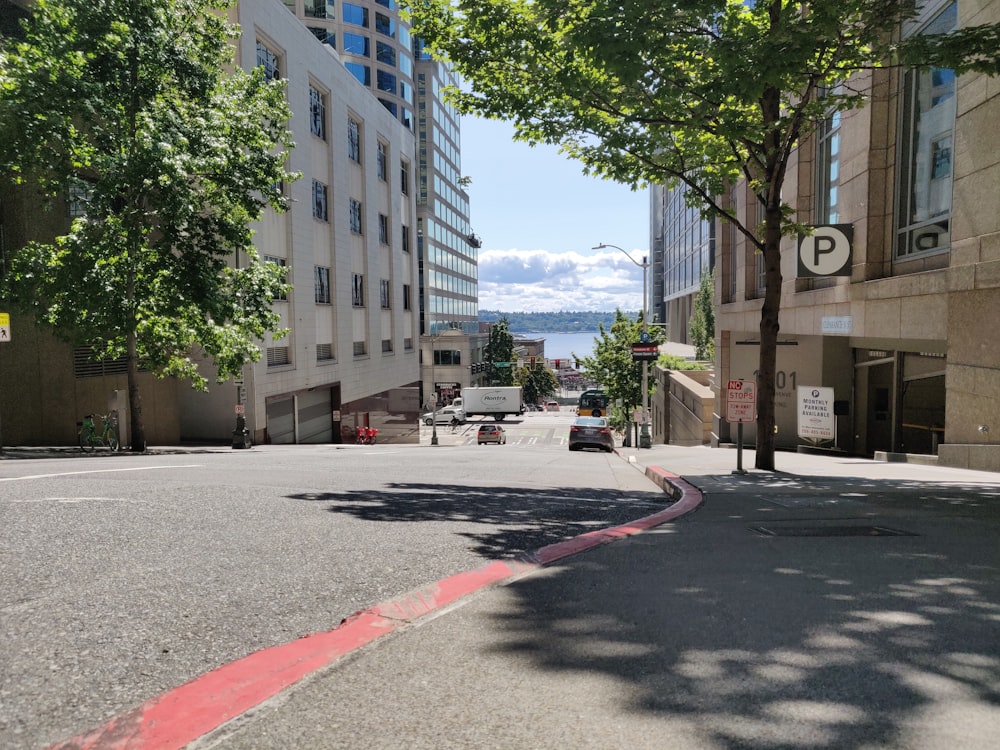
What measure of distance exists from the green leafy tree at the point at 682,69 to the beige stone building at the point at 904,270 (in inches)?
117

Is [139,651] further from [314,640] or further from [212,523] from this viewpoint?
[212,523]

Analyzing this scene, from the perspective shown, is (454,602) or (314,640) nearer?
(314,640)

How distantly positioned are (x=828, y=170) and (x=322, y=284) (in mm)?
24633

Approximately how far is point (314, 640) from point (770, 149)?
1264 cm

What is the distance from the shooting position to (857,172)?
19.5m

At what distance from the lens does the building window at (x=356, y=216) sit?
4122cm

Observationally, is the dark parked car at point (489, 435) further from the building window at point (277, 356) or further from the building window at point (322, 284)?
the building window at point (277, 356)

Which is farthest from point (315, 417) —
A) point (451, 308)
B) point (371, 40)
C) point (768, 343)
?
point (451, 308)

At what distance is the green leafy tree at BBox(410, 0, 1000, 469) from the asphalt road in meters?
6.83

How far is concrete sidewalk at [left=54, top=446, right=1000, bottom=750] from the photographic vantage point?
3.20 m

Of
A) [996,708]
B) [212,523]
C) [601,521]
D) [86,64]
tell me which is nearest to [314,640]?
[212,523]

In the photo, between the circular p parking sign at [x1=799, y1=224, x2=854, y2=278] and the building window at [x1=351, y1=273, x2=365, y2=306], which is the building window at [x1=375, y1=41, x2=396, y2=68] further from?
the circular p parking sign at [x1=799, y1=224, x2=854, y2=278]

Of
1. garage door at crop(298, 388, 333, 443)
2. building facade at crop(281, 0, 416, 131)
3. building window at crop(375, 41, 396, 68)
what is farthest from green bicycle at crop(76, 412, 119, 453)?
building window at crop(375, 41, 396, 68)

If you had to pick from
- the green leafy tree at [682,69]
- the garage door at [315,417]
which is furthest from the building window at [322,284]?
the green leafy tree at [682,69]
